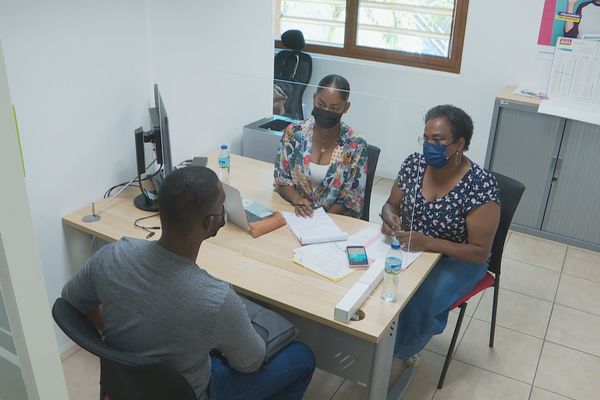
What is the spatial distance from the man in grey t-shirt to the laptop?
689mm

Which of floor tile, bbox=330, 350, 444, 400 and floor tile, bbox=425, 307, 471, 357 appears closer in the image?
floor tile, bbox=330, 350, 444, 400

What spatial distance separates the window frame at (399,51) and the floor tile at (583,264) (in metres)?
1.63

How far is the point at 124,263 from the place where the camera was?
150 centimetres

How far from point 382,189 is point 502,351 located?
1071 mm

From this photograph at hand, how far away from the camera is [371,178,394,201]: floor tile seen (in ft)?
8.11

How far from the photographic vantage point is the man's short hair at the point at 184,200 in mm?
1493

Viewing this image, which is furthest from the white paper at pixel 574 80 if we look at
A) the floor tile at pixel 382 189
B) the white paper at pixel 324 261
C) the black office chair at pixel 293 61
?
the white paper at pixel 324 261

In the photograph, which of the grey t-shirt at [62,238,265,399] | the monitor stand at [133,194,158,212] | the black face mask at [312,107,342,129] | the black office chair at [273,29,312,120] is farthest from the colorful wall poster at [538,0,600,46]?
the grey t-shirt at [62,238,265,399]

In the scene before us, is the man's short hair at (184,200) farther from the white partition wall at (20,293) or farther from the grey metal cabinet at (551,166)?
the grey metal cabinet at (551,166)

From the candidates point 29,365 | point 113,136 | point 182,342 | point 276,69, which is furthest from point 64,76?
point 276,69

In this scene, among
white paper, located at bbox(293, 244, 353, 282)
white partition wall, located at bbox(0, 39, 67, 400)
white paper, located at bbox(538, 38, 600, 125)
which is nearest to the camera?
white partition wall, located at bbox(0, 39, 67, 400)

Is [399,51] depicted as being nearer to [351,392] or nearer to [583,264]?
[583,264]

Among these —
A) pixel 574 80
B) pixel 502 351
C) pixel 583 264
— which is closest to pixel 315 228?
pixel 502 351

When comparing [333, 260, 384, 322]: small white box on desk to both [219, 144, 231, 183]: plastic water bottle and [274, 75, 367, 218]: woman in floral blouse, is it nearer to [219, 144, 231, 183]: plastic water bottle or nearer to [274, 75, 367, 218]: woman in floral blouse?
[274, 75, 367, 218]: woman in floral blouse
